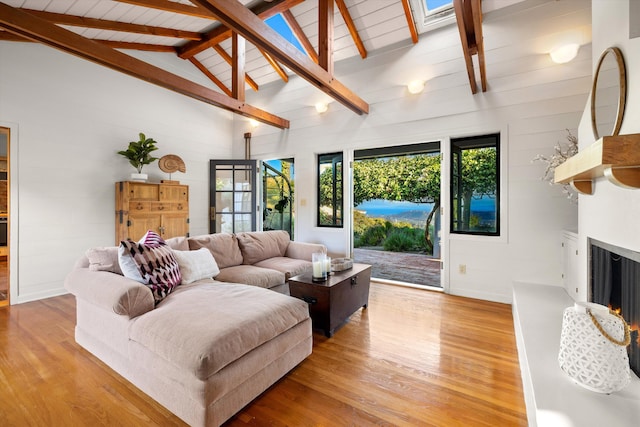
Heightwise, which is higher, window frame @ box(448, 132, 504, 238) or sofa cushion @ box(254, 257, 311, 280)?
window frame @ box(448, 132, 504, 238)

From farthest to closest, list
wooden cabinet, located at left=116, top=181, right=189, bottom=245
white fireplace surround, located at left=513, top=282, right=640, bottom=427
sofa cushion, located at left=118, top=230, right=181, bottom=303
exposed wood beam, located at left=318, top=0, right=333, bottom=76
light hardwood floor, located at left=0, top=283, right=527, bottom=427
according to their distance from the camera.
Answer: wooden cabinet, located at left=116, top=181, right=189, bottom=245 < exposed wood beam, located at left=318, top=0, right=333, bottom=76 < sofa cushion, located at left=118, top=230, right=181, bottom=303 < light hardwood floor, located at left=0, top=283, right=527, bottom=427 < white fireplace surround, located at left=513, top=282, right=640, bottom=427

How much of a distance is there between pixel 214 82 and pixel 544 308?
239 inches

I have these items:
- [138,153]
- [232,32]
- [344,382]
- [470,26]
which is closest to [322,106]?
[232,32]

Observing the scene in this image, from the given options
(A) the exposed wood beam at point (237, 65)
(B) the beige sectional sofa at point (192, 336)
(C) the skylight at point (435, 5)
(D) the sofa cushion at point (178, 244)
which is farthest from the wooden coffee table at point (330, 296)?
(C) the skylight at point (435, 5)

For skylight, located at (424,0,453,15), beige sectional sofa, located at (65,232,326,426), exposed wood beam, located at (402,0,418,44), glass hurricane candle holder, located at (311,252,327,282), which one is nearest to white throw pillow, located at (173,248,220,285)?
beige sectional sofa, located at (65,232,326,426)

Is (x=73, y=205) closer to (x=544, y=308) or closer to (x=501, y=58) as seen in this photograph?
(x=544, y=308)

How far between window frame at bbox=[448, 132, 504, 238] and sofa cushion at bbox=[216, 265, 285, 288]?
7.62 feet

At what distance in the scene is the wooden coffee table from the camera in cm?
243

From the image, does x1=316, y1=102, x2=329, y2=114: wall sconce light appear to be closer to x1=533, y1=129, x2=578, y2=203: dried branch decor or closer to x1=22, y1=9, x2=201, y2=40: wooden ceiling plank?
x1=22, y1=9, x2=201, y2=40: wooden ceiling plank

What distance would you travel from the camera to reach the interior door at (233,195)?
543 centimetres

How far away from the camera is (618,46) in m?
1.45

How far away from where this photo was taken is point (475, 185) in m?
3.62

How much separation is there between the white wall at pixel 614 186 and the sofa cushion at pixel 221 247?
10.4ft

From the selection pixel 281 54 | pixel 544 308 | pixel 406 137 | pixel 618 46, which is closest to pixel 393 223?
pixel 406 137
